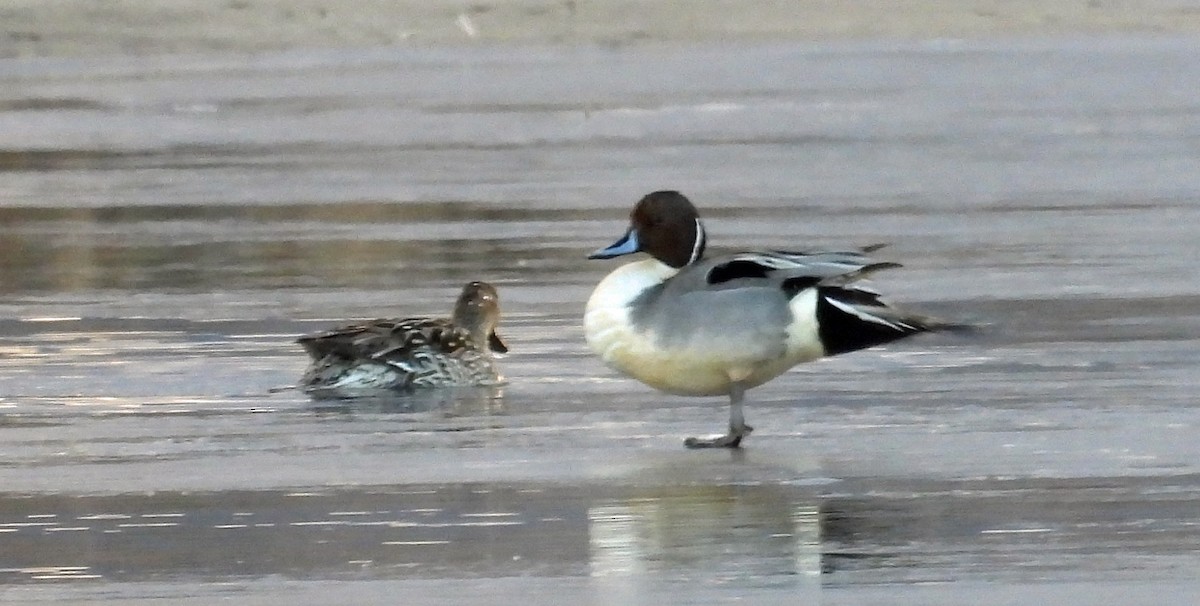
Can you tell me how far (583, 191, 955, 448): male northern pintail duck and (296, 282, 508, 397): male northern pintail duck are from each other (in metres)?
1.56

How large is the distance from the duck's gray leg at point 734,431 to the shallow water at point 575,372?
6cm

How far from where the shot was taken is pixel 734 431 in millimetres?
7926

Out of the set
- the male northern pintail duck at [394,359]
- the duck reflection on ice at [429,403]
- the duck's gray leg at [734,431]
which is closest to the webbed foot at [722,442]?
the duck's gray leg at [734,431]

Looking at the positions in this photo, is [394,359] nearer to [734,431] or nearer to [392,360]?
[392,360]

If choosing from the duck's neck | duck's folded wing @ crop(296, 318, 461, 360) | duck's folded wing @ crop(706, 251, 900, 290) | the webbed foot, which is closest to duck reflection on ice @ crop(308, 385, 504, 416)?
duck's folded wing @ crop(296, 318, 461, 360)

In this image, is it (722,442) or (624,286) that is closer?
(722,442)

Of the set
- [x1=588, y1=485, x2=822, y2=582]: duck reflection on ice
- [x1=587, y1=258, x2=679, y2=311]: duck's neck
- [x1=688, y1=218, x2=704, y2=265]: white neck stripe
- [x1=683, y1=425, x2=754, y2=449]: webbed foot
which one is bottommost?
[x1=588, y1=485, x2=822, y2=582]: duck reflection on ice

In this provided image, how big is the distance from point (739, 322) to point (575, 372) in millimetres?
1749

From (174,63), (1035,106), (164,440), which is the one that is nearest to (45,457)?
(164,440)

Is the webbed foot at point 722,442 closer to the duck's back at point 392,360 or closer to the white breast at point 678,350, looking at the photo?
the white breast at point 678,350

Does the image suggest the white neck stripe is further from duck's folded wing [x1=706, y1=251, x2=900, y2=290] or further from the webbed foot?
the webbed foot

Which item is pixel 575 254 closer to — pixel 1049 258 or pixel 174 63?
pixel 1049 258

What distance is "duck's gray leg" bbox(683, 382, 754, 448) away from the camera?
25.8 ft

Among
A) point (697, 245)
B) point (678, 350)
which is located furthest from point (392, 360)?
point (678, 350)
